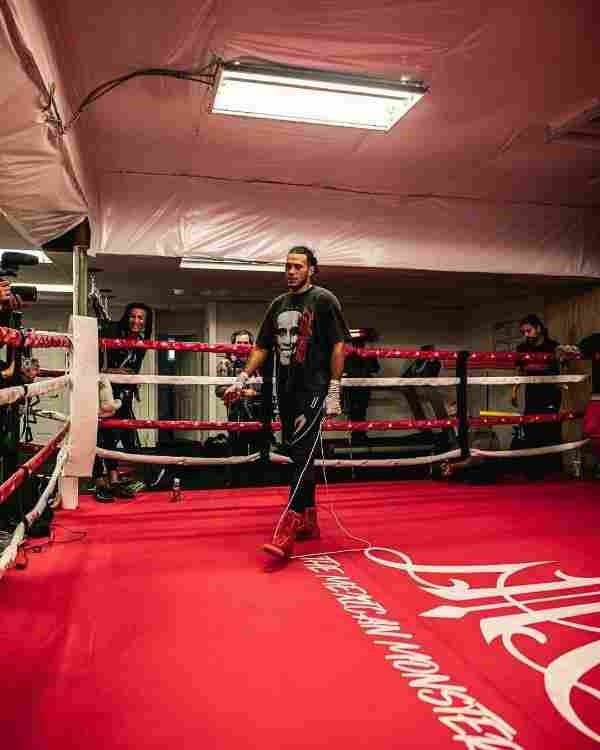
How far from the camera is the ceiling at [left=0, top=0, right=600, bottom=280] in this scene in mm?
2832

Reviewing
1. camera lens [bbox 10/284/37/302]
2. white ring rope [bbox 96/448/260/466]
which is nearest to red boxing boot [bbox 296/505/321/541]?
white ring rope [bbox 96/448/260/466]

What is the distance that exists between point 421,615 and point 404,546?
90 cm

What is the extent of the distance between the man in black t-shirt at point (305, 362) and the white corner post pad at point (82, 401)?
132 centimetres

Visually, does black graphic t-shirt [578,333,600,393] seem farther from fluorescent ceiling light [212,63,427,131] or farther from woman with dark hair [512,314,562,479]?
fluorescent ceiling light [212,63,427,131]

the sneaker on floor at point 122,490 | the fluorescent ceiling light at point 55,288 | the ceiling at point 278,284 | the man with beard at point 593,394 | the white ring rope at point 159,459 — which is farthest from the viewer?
the fluorescent ceiling light at point 55,288

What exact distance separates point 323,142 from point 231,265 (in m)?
2.05

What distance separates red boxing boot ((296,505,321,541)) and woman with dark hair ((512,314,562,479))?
2871 mm

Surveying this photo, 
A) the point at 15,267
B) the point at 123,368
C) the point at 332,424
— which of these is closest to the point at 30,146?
the point at 15,267

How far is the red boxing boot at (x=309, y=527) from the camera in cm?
289

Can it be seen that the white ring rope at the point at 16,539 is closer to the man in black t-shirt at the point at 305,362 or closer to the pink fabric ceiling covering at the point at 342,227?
the man in black t-shirt at the point at 305,362

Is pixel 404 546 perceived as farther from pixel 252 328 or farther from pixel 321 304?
pixel 252 328

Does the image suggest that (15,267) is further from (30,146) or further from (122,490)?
(122,490)

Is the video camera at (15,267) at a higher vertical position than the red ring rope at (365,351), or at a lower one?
higher

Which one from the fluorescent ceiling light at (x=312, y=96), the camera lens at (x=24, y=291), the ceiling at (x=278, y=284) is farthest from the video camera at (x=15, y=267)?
the ceiling at (x=278, y=284)
